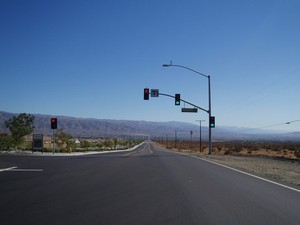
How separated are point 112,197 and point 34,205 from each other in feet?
7.55

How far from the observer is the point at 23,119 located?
49500 mm

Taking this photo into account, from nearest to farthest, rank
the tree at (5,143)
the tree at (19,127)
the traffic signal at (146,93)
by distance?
the traffic signal at (146,93)
the tree at (5,143)
the tree at (19,127)

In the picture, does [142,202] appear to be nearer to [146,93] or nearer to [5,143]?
[146,93]

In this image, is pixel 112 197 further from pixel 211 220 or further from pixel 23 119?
pixel 23 119

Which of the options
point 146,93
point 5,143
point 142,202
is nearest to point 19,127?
point 5,143

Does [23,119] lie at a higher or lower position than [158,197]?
higher

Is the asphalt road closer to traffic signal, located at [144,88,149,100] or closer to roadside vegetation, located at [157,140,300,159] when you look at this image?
traffic signal, located at [144,88,149,100]

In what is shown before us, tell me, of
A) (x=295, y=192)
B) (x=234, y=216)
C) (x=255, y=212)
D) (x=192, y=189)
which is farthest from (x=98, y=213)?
(x=295, y=192)

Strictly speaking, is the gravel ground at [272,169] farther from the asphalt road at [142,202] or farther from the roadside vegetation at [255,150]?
the roadside vegetation at [255,150]

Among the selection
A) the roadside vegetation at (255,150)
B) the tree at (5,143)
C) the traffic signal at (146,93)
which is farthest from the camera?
the roadside vegetation at (255,150)

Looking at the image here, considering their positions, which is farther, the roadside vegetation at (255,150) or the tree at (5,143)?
the roadside vegetation at (255,150)

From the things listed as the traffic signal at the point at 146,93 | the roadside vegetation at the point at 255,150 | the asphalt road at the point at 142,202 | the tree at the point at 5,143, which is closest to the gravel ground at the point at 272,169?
the asphalt road at the point at 142,202

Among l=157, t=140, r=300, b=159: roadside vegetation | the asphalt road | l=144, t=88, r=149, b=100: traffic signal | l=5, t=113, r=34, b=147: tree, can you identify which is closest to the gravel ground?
the asphalt road

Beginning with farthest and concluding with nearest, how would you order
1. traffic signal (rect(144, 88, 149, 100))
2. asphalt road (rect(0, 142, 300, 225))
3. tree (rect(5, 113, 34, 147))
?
tree (rect(5, 113, 34, 147)), traffic signal (rect(144, 88, 149, 100)), asphalt road (rect(0, 142, 300, 225))
